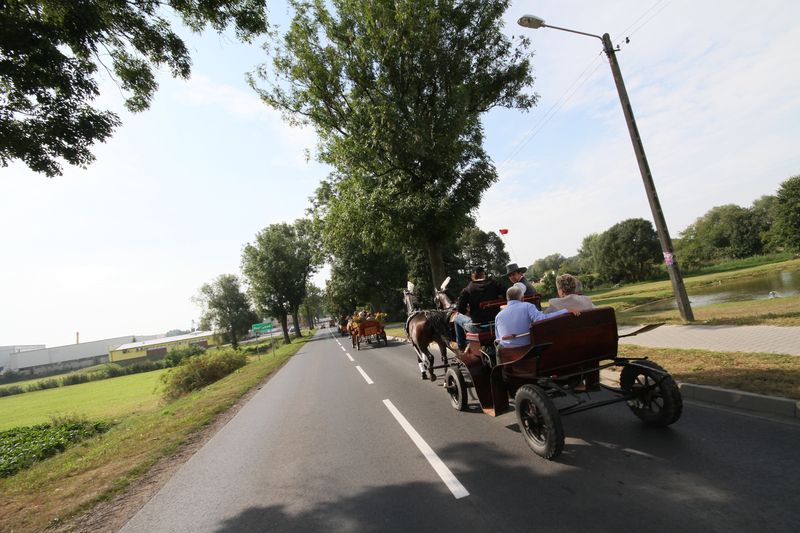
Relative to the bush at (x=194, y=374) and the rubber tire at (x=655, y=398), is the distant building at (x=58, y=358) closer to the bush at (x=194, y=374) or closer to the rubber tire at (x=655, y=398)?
the bush at (x=194, y=374)

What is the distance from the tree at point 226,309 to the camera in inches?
2523

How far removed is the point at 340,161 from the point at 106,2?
11.8 meters

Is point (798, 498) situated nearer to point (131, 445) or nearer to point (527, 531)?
point (527, 531)

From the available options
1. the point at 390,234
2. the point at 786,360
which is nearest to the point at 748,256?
the point at 390,234

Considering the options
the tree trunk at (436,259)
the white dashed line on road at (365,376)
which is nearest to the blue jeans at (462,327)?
the white dashed line on road at (365,376)

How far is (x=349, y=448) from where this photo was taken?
5391 millimetres

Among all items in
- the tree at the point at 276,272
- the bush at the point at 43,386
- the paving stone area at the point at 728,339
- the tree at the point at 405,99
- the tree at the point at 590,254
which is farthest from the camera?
the tree at the point at 590,254

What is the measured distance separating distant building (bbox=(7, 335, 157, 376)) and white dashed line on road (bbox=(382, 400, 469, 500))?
379ft

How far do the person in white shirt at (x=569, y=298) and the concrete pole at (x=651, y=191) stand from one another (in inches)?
292

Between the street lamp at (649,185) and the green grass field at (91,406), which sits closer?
the street lamp at (649,185)

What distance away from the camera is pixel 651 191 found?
10.8 m

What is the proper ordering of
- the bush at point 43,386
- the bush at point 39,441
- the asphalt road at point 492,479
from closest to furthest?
1. the asphalt road at point 492,479
2. the bush at point 39,441
3. the bush at point 43,386

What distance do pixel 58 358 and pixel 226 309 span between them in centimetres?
8322

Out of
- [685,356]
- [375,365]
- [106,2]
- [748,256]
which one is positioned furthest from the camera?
[748,256]
